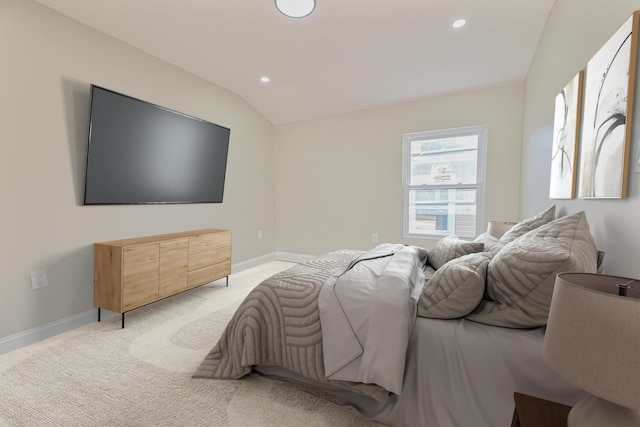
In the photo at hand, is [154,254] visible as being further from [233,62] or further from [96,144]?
[233,62]

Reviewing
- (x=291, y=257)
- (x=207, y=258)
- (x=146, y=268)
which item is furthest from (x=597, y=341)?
(x=291, y=257)

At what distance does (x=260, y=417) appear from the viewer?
4.93 ft

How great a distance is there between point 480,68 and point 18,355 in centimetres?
483

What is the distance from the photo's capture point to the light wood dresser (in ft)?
8.01

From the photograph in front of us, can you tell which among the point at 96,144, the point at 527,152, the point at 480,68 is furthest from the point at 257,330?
the point at 480,68

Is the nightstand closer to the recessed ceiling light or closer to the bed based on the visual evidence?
the bed

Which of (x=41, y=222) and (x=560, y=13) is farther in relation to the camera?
(x=41, y=222)

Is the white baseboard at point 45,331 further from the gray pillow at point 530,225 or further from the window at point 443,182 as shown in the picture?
→ the window at point 443,182

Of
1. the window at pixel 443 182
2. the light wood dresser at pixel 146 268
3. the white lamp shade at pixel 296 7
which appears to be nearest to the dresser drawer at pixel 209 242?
the light wood dresser at pixel 146 268

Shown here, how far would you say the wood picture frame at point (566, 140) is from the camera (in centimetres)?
162

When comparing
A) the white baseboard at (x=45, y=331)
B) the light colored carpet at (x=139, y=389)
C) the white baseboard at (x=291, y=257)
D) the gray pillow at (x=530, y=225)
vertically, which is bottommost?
the light colored carpet at (x=139, y=389)

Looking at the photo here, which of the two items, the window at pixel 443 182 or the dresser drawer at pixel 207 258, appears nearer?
the dresser drawer at pixel 207 258

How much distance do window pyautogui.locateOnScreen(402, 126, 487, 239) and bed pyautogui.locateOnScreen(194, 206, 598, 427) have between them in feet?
6.52

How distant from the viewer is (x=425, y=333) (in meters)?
1.37
